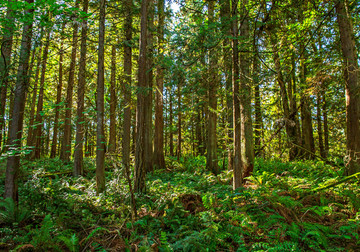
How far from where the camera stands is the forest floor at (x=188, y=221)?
3422 mm

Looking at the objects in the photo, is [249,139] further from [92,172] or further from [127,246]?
[92,172]

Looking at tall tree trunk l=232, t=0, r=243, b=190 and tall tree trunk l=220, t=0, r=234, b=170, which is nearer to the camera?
tall tree trunk l=232, t=0, r=243, b=190

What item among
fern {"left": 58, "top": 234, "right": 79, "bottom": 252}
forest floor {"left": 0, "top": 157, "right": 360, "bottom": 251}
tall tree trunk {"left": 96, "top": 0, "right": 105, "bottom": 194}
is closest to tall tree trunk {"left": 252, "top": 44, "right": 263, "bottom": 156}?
forest floor {"left": 0, "top": 157, "right": 360, "bottom": 251}

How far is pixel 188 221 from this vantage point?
14.6ft

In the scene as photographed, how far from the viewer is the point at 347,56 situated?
6422mm

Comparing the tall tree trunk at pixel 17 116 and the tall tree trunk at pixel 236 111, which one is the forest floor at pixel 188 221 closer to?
the tall tree trunk at pixel 17 116

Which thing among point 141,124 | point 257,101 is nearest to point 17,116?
point 141,124

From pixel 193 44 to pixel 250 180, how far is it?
198 inches

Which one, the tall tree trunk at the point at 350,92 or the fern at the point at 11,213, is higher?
the tall tree trunk at the point at 350,92

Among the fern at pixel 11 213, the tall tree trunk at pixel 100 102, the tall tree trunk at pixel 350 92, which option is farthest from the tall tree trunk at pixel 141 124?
the tall tree trunk at pixel 350 92

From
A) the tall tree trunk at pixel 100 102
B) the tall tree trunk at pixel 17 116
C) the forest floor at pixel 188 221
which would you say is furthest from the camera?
the tall tree trunk at pixel 100 102

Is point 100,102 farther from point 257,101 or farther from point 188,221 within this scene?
point 257,101

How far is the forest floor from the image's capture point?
11.2ft

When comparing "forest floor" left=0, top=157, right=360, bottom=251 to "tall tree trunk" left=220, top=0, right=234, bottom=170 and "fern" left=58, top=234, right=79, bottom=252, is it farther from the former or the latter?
"tall tree trunk" left=220, top=0, right=234, bottom=170
